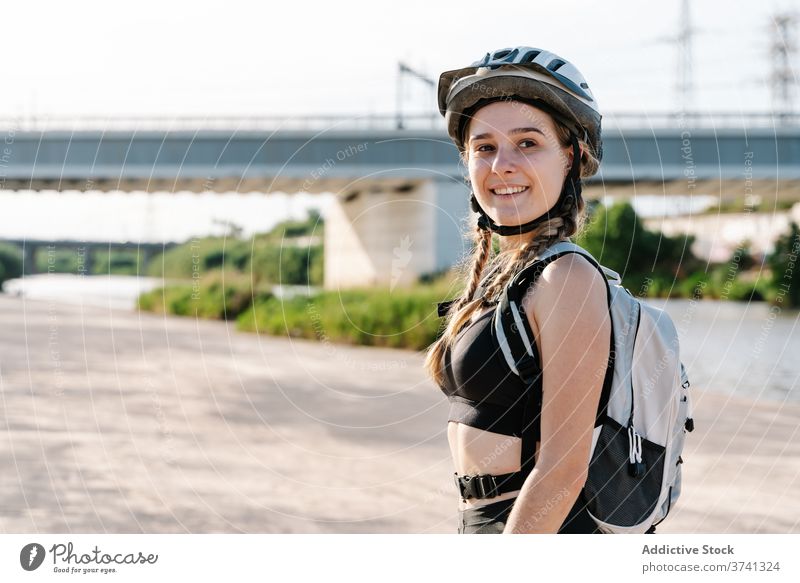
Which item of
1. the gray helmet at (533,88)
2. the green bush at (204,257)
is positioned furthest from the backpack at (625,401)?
the green bush at (204,257)

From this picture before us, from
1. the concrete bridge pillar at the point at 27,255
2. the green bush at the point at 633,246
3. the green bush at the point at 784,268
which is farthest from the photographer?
Result: the green bush at the point at 784,268

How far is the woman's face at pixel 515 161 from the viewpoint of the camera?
190 centimetres

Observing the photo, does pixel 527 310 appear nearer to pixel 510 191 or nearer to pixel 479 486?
pixel 510 191

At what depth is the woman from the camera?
1.69 metres

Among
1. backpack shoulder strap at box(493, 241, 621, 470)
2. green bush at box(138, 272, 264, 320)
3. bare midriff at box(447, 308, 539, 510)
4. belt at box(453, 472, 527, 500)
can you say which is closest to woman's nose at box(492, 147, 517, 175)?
backpack shoulder strap at box(493, 241, 621, 470)

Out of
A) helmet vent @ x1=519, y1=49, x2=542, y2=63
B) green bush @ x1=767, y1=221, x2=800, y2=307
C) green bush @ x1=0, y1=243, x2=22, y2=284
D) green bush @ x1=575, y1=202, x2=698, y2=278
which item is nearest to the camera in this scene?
helmet vent @ x1=519, y1=49, x2=542, y2=63

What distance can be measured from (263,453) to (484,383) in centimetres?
526

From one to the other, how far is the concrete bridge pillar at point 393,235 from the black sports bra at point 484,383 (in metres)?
21.3

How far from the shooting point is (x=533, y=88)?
76.4 inches

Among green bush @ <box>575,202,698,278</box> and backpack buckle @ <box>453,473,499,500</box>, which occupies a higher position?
backpack buckle @ <box>453,473,499,500</box>

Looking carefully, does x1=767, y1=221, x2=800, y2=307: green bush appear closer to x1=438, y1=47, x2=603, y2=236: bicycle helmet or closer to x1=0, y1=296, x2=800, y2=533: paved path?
x1=0, y1=296, x2=800, y2=533: paved path

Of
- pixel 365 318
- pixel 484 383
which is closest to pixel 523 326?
pixel 484 383

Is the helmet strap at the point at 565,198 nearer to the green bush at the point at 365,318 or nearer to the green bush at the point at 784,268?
the green bush at the point at 365,318

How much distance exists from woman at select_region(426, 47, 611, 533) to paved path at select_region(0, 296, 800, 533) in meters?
3.12
